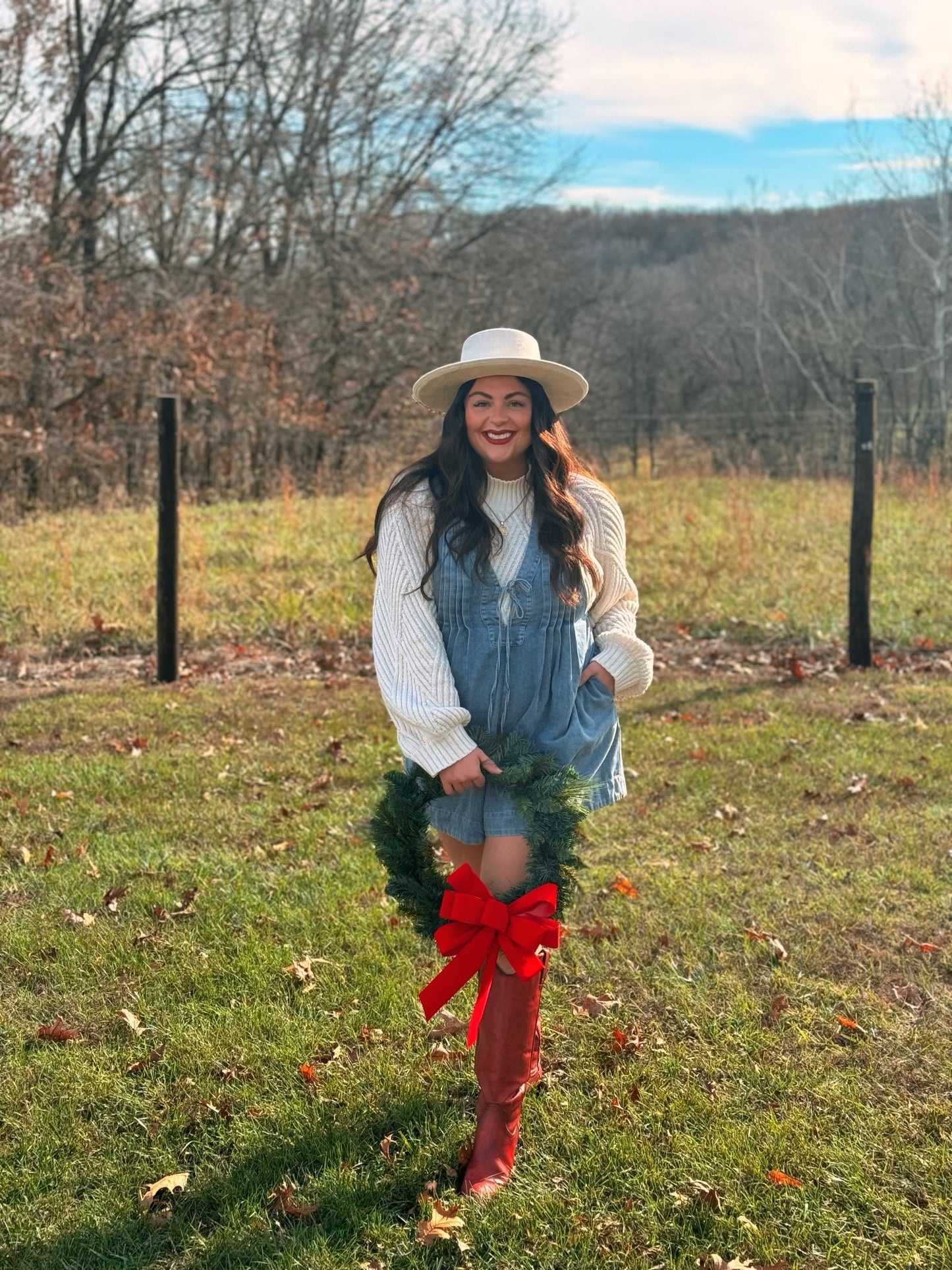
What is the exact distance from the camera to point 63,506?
52.2 ft

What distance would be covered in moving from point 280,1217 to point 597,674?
5.20 ft

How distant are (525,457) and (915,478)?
43.4ft

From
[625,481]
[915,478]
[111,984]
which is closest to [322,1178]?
[111,984]

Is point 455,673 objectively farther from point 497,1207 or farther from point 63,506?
point 63,506

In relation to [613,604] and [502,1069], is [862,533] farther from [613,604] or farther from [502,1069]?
[502,1069]

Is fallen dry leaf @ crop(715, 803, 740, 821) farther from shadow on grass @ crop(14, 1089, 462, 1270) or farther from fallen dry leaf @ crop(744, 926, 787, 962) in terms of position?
shadow on grass @ crop(14, 1089, 462, 1270)

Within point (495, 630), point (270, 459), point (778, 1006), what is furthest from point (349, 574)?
point (270, 459)

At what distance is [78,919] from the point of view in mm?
4270

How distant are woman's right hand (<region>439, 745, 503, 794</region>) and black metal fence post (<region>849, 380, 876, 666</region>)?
251 inches

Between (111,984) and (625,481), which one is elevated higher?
(625,481)

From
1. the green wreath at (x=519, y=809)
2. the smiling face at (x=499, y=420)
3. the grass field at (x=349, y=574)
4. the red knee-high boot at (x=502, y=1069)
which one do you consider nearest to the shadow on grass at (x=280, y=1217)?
the red knee-high boot at (x=502, y=1069)

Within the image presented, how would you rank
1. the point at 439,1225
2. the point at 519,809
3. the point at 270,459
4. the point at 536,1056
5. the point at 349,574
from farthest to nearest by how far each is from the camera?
the point at 270,459 → the point at 349,574 → the point at 536,1056 → the point at 519,809 → the point at 439,1225

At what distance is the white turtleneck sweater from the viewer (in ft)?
9.11

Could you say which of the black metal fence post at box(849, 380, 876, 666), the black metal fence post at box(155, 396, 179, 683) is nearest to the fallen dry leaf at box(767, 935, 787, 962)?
the black metal fence post at box(849, 380, 876, 666)
